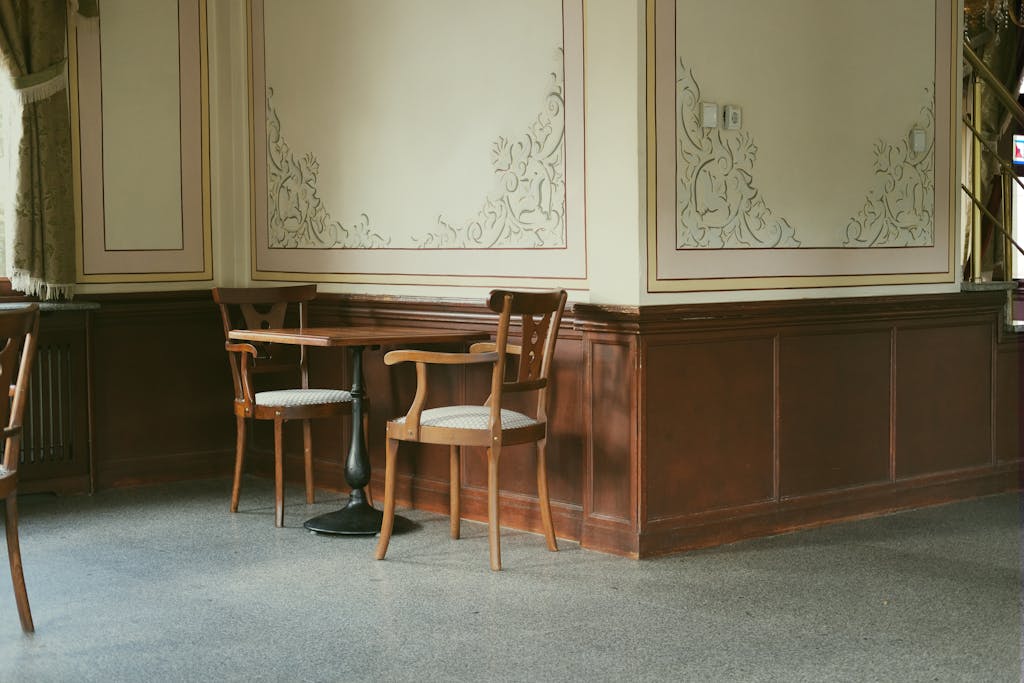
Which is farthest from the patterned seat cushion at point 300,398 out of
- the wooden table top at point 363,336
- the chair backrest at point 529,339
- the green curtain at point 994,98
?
the green curtain at point 994,98

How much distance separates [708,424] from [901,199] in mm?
1410

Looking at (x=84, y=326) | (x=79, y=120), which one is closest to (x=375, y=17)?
(x=79, y=120)

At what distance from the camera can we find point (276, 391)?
5.54 meters

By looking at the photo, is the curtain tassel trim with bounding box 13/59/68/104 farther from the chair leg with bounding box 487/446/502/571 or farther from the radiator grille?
the chair leg with bounding box 487/446/502/571

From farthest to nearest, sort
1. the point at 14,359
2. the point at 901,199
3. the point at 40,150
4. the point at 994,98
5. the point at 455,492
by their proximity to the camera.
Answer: the point at 994,98, the point at 40,150, the point at 901,199, the point at 455,492, the point at 14,359

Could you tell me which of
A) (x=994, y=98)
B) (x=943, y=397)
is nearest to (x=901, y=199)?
(x=943, y=397)

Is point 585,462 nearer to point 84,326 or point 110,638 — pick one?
point 110,638

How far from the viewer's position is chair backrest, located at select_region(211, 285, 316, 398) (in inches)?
226

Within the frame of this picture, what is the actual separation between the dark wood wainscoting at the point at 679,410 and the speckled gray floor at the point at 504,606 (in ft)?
0.58

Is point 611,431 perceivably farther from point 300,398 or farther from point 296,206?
point 296,206

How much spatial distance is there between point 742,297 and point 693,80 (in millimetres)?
825

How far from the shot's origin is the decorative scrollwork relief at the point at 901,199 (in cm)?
534

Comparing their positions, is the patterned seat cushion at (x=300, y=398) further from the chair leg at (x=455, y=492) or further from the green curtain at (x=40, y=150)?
the green curtain at (x=40, y=150)

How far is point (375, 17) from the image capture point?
5707mm
